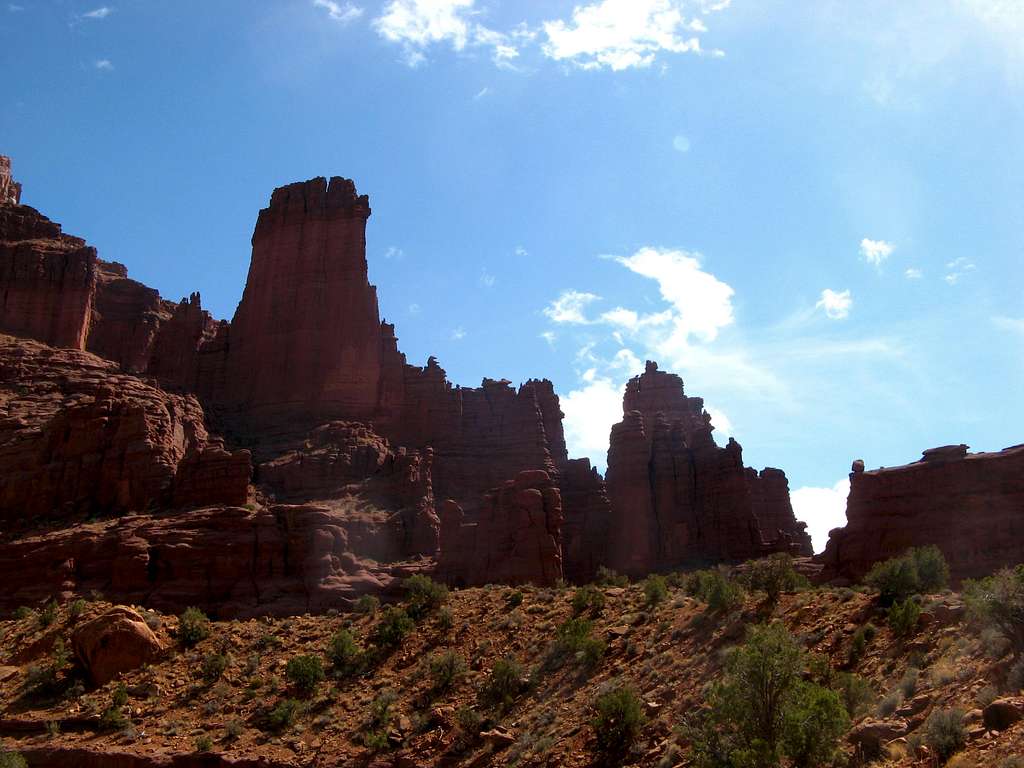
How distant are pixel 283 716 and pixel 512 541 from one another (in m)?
22.7

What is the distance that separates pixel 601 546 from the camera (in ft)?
247

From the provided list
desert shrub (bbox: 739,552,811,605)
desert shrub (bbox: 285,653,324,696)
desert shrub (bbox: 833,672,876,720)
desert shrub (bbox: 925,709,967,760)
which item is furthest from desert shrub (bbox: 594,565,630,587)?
desert shrub (bbox: 925,709,967,760)

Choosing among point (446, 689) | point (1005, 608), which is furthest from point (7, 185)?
point (1005, 608)

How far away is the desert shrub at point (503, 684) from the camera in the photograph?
3656 centimetres

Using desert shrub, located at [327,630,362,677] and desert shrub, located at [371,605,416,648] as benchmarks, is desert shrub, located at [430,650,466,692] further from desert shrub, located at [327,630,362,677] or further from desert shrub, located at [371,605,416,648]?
desert shrub, located at [371,605,416,648]

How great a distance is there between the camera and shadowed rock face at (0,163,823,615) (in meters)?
57.2

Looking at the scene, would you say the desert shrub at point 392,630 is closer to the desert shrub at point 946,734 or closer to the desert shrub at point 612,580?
the desert shrub at point 612,580

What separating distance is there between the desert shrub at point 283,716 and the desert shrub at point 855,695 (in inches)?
779

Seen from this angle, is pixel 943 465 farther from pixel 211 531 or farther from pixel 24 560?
pixel 24 560

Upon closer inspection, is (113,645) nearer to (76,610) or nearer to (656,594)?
(76,610)

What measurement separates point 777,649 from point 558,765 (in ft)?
29.0

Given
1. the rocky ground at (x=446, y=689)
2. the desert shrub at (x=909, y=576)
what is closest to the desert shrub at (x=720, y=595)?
the rocky ground at (x=446, y=689)

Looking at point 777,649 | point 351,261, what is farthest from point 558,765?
point 351,261

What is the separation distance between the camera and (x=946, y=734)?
20.5 meters
